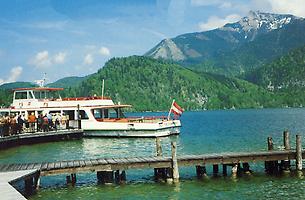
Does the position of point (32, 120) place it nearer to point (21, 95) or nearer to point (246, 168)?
point (21, 95)

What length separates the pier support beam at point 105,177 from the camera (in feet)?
86.1

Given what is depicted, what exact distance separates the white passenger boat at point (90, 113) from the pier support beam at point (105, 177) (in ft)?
88.6

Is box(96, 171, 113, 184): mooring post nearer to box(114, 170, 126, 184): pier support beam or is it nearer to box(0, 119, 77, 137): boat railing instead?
box(114, 170, 126, 184): pier support beam

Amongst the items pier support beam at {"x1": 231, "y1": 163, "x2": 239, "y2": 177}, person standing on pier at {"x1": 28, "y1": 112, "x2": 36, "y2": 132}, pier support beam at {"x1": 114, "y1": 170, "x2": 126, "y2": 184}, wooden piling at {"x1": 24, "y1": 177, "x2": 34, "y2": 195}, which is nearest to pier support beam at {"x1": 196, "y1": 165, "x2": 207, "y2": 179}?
pier support beam at {"x1": 231, "y1": 163, "x2": 239, "y2": 177}

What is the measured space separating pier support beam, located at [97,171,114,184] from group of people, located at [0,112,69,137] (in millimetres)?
23063

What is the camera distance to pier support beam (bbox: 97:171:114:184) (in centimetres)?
2625

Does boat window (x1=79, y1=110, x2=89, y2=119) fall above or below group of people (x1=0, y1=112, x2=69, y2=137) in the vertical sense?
above

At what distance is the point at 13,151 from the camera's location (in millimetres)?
43156

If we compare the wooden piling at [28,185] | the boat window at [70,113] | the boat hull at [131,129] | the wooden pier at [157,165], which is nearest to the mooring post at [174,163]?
the wooden pier at [157,165]

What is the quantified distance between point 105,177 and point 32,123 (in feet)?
93.3

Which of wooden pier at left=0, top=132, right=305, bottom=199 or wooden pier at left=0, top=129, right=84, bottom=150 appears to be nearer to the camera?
wooden pier at left=0, top=132, right=305, bottom=199

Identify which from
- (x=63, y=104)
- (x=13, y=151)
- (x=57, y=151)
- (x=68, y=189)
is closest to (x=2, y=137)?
(x=13, y=151)

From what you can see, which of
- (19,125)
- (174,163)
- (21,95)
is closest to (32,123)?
(19,125)

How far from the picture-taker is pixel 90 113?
185 feet
